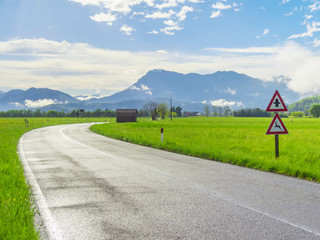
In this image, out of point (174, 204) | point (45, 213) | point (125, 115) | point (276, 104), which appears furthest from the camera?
point (125, 115)

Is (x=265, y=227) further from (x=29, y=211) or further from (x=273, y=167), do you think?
(x=273, y=167)

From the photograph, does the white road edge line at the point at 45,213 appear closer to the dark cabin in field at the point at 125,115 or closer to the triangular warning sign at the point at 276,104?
the triangular warning sign at the point at 276,104

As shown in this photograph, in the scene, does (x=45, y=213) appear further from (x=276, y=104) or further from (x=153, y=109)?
(x=153, y=109)

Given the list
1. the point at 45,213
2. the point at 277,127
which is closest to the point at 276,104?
the point at 277,127

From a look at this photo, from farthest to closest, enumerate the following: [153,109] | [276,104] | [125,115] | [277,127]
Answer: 1. [153,109]
2. [125,115]
3. [276,104]
4. [277,127]

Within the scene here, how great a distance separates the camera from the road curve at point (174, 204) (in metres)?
4.54

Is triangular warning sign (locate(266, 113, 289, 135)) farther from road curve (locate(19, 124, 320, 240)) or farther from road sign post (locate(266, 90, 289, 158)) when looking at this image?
road curve (locate(19, 124, 320, 240))

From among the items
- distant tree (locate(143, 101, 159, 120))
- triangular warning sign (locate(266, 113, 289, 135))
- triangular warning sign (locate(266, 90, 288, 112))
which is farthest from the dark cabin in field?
triangular warning sign (locate(266, 113, 289, 135))

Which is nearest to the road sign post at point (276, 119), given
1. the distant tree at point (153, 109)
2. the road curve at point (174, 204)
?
the road curve at point (174, 204)

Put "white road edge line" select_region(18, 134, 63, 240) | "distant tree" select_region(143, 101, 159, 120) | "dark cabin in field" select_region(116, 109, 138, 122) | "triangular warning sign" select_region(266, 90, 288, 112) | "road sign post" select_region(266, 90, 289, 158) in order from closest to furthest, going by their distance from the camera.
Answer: "white road edge line" select_region(18, 134, 63, 240) < "road sign post" select_region(266, 90, 289, 158) < "triangular warning sign" select_region(266, 90, 288, 112) < "dark cabin in field" select_region(116, 109, 138, 122) < "distant tree" select_region(143, 101, 159, 120)

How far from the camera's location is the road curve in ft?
14.9

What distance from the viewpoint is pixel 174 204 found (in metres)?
5.95

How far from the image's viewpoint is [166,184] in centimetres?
784

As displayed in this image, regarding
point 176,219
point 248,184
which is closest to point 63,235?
point 176,219
